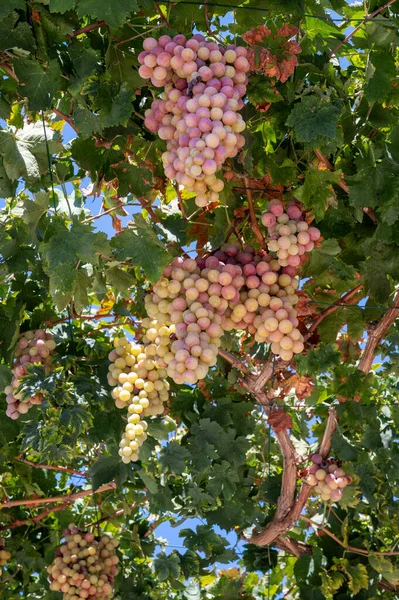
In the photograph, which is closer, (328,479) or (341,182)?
(341,182)

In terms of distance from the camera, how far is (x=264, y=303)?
2713 mm

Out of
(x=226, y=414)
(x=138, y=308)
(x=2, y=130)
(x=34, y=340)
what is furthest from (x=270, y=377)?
(x=2, y=130)

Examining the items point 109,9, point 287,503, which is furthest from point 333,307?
point 109,9

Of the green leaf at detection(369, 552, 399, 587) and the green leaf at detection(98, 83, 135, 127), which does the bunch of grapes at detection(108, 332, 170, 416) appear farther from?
the green leaf at detection(369, 552, 399, 587)

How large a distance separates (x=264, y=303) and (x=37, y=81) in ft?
3.32

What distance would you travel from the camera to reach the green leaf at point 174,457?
328cm

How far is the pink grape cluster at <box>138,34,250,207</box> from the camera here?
2359 millimetres

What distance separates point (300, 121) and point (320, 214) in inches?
12.9

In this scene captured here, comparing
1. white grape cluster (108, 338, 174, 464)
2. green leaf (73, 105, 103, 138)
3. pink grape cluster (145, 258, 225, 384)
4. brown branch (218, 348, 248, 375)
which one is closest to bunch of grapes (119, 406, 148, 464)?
white grape cluster (108, 338, 174, 464)

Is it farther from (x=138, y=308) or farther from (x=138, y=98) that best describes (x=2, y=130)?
(x=138, y=308)

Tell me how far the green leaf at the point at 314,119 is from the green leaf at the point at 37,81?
78cm

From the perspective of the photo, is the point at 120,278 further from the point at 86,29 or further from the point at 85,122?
the point at 86,29

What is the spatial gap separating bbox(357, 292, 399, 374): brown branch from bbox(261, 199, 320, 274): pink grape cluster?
1.93 feet

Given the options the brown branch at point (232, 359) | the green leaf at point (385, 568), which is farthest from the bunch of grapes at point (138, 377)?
the green leaf at point (385, 568)
